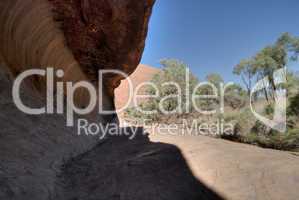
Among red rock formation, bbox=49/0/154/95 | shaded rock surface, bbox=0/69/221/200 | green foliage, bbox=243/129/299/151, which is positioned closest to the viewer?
shaded rock surface, bbox=0/69/221/200

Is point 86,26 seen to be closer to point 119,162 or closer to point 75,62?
point 75,62

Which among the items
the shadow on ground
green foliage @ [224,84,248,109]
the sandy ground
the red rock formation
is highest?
the red rock formation

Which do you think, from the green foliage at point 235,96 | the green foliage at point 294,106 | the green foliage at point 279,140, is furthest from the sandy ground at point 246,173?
the green foliage at point 235,96

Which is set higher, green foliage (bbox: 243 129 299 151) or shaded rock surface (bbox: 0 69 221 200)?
shaded rock surface (bbox: 0 69 221 200)

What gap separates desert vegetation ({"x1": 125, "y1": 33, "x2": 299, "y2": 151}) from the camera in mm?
11728

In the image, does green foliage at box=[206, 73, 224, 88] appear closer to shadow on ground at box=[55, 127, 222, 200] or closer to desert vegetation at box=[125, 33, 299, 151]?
desert vegetation at box=[125, 33, 299, 151]

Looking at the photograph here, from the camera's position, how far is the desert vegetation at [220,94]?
11728 millimetres

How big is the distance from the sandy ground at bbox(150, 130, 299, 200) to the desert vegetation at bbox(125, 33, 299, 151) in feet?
27.8

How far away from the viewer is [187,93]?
16219 mm

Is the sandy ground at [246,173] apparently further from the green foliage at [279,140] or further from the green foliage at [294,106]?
the green foliage at [294,106]

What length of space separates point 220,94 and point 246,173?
16730 mm

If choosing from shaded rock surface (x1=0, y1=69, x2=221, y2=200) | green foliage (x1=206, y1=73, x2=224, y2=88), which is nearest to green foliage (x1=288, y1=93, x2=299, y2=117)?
green foliage (x1=206, y1=73, x2=224, y2=88)

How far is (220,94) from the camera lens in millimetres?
18047

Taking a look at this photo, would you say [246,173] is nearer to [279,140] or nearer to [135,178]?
[135,178]
